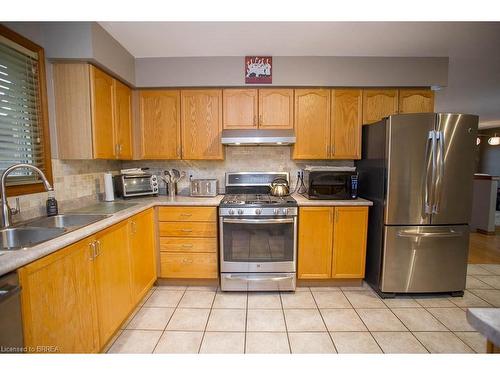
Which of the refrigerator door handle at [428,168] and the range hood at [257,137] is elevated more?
the range hood at [257,137]

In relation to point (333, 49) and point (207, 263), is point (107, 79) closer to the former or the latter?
point (207, 263)

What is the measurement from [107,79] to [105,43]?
292 mm

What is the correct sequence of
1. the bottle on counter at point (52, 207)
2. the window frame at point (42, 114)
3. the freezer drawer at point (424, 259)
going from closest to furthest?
the window frame at point (42, 114), the bottle on counter at point (52, 207), the freezer drawer at point (424, 259)

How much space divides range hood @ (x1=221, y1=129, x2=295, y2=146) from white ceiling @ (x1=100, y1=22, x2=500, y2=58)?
80 cm

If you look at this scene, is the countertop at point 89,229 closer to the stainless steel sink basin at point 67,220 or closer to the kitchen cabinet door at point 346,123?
the stainless steel sink basin at point 67,220

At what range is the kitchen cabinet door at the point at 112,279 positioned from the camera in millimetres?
1543

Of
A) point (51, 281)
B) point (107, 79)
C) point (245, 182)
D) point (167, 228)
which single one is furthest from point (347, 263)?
point (107, 79)

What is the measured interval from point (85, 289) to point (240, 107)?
2137 millimetres

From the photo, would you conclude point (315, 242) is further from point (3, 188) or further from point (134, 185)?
point (3, 188)

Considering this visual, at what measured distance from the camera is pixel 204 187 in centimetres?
273

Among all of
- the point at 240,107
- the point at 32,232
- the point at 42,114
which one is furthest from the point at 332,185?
the point at 42,114

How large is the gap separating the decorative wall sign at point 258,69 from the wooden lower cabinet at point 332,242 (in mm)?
1443

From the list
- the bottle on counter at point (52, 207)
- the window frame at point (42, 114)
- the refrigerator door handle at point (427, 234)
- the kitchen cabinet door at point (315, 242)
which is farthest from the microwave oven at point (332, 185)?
the window frame at point (42, 114)
